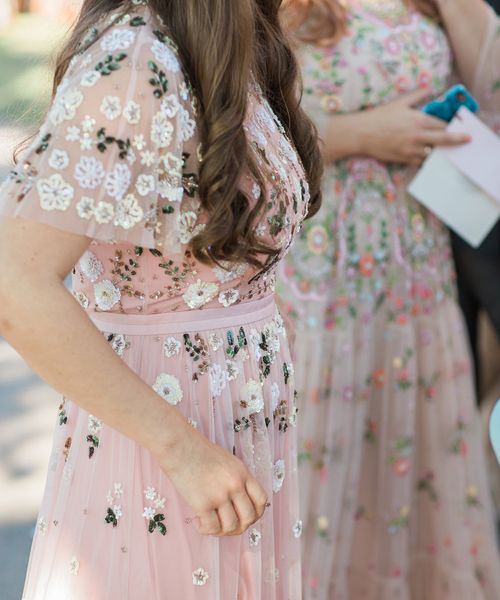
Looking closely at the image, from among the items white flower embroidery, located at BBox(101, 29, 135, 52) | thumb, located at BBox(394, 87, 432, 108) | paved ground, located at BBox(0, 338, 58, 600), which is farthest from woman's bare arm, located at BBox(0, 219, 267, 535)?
paved ground, located at BBox(0, 338, 58, 600)

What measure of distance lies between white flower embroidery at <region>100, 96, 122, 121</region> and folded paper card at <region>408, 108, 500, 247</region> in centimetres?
136

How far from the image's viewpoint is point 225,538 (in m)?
1.28

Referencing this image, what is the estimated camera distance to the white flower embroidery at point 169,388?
127cm

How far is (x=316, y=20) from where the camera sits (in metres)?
2.26

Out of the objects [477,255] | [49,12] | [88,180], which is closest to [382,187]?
[477,255]

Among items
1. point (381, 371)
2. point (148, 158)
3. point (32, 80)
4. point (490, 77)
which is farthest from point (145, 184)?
point (490, 77)

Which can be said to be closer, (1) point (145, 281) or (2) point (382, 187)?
(1) point (145, 281)

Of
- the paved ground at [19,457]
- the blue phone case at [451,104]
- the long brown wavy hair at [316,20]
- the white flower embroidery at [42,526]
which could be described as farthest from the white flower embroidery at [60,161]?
the paved ground at [19,457]

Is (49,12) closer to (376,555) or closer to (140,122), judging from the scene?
(140,122)

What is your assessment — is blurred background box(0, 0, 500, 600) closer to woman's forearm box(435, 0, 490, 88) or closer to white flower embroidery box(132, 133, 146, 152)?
white flower embroidery box(132, 133, 146, 152)

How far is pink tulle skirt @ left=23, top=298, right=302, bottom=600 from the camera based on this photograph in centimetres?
124

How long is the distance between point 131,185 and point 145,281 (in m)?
0.18

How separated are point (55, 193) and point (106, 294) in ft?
0.80

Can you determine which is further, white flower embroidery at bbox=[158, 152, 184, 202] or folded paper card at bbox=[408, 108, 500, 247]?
folded paper card at bbox=[408, 108, 500, 247]
